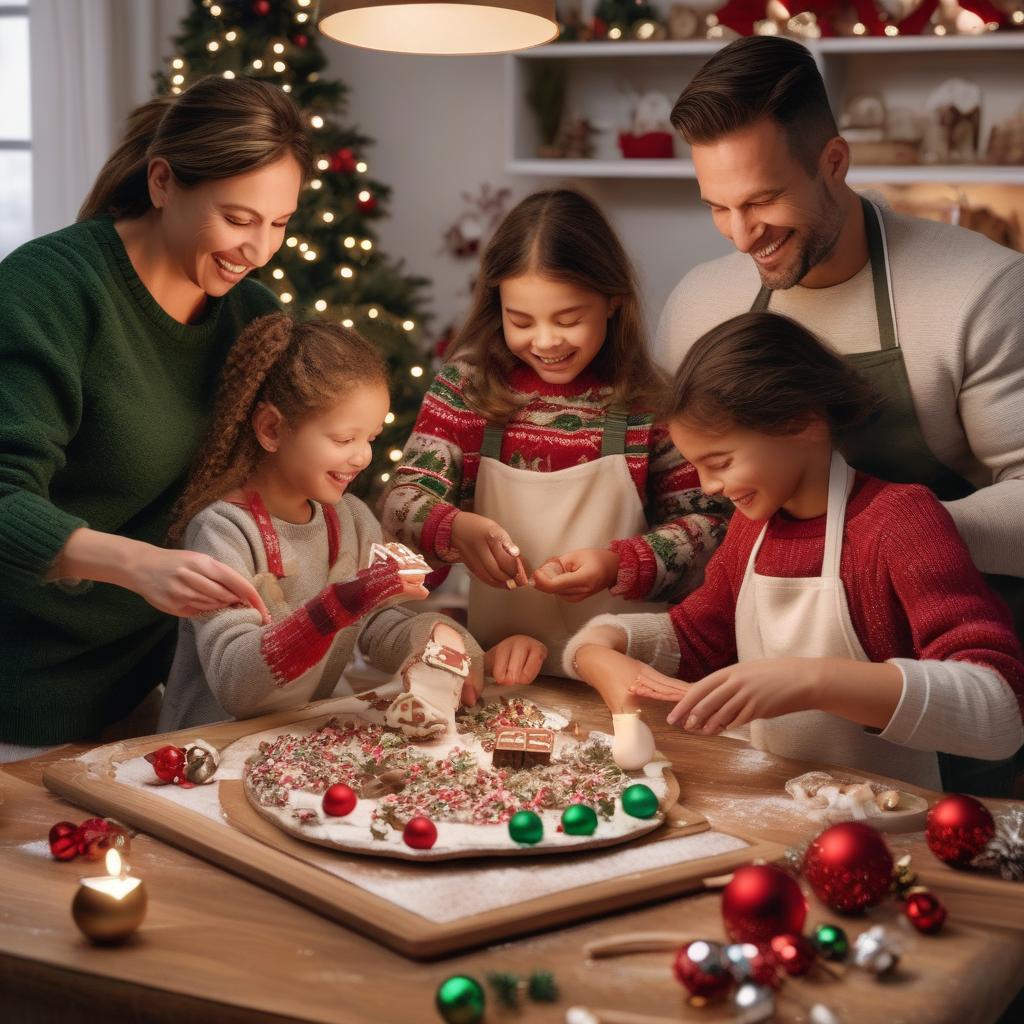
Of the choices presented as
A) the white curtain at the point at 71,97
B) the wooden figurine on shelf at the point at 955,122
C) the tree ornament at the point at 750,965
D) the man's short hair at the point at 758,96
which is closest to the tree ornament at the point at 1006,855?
the tree ornament at the point at 750,965

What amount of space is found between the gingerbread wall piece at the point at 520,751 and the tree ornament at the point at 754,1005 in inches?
20.4

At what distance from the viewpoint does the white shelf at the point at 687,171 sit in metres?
3.96

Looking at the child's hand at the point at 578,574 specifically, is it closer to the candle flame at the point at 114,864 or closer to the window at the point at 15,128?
the candle flame at the point at 114,864

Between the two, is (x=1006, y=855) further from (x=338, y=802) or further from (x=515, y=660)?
(x=515, y=660)

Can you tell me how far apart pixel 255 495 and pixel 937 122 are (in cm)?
305

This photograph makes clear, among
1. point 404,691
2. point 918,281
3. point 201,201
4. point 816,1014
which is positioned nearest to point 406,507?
point 404,691

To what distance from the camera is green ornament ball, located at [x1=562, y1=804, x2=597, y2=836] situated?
4.33ft

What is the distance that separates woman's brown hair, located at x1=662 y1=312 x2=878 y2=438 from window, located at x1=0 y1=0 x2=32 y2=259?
353 centimetres

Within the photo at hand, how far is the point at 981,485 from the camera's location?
201 centimetres

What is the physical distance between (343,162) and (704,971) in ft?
11.9

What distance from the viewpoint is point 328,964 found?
1.12 meters

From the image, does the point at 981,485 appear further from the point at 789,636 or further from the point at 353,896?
the point at 353,896

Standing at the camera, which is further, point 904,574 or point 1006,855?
point 904,574

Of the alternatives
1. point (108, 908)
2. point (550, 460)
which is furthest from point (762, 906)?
point (550, 460)
